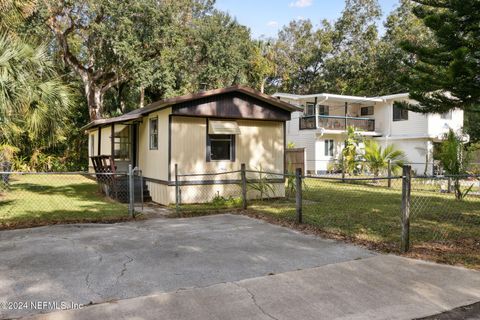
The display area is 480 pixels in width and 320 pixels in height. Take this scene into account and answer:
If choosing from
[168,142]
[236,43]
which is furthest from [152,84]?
[168,142]

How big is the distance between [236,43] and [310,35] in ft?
54.7

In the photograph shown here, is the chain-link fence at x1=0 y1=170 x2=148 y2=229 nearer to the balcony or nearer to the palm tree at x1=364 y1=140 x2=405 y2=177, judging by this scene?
the palm tree at x1=364 y1=140 x2=405 y2=177

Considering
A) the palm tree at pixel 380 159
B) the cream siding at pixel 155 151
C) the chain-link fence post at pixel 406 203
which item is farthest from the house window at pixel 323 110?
the chain-link fence post at pixel 406 203

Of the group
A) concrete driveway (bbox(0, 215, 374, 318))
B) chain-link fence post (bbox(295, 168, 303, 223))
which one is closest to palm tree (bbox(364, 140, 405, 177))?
chain-link fence post (bbox(295, 168, 303, 223))

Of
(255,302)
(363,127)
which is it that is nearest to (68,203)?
(255,302)

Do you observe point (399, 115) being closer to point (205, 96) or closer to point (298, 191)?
point (205, 96)

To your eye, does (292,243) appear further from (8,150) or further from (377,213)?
(8,150)

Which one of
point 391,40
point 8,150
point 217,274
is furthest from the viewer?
point 391,40

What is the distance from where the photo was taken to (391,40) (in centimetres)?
3184

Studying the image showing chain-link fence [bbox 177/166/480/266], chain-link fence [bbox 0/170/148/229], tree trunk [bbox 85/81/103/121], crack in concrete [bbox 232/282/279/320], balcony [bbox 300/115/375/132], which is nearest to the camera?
crack in concrete [bbox 232/282/279/320]

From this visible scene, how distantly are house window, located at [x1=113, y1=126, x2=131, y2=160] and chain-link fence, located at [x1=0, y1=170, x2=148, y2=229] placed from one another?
1361 millimetres

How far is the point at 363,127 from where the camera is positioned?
2442cm

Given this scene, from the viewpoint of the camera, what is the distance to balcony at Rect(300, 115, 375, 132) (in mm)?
23000

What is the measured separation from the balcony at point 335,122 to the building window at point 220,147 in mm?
12527
